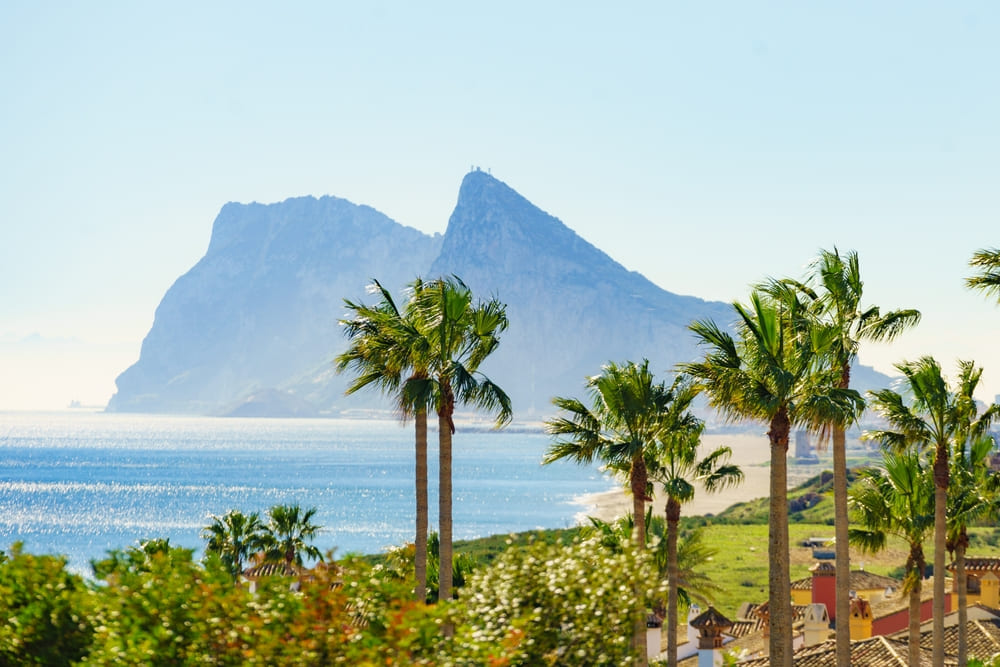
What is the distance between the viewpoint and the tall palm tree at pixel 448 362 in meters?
22.1

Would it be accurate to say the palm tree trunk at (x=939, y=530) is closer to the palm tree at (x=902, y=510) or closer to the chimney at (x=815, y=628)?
the palm tree at (x=902, y=510)

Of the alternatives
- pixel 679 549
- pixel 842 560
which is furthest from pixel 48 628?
pixel 679 549

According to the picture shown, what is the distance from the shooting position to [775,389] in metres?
20.5

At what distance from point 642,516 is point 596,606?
13.0 meters

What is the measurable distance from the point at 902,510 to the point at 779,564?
896cm

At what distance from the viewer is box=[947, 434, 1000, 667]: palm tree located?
27703 millimetres

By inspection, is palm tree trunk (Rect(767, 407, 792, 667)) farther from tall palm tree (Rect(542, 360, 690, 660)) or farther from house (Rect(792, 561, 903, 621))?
house (Rect(792, 561, 903, 621))

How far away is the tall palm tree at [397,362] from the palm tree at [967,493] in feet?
47.0

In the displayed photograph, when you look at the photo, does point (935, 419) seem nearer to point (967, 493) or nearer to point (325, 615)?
point (967, 493)

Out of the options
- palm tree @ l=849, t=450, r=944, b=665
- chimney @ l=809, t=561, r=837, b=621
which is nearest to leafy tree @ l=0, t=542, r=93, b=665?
palm tree @ l=849, t=450, r=944, b=665

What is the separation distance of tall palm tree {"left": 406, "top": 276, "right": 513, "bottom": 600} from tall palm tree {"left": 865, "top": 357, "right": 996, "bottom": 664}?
9.83 m

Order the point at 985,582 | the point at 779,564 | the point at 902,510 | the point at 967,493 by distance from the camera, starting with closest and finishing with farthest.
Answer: the point at 779,564, the point at 902,510, the point at 967,493, the point at 985,582

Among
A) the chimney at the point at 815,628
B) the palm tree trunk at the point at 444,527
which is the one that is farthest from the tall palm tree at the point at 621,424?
→ the chimney at the point at 815,628

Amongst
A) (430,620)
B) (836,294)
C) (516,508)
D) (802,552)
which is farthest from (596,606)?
(516,508)
